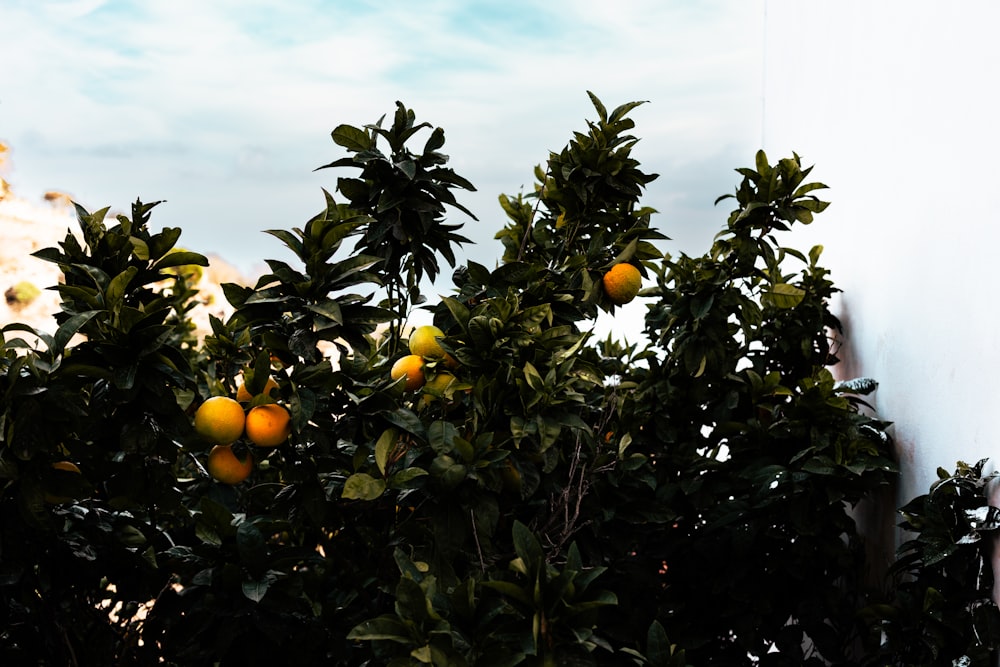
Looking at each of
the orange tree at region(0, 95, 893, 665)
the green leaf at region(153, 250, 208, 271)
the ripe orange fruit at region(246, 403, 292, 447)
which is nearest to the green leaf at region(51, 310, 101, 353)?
the orange tree at region(0, 95, 893, 665)

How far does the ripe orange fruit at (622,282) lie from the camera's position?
2141mm

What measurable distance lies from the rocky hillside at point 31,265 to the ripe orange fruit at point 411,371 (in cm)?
520

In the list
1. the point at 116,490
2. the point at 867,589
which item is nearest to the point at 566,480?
the point at 867,589

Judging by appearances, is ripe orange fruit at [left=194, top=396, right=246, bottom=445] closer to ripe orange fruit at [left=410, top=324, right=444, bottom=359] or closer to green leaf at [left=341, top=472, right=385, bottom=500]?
green leaf at [left=341, top=472, right=385, bottom=500]

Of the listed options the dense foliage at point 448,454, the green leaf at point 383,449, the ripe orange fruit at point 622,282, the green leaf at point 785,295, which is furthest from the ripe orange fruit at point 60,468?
the green leaf at point 785,295

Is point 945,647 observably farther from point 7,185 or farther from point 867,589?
point 7,185

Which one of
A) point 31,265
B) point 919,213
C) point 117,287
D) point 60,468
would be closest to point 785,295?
point 919,213

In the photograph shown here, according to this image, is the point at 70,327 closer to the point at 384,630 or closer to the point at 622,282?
the point at 384,630

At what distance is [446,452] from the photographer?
1.74 meters

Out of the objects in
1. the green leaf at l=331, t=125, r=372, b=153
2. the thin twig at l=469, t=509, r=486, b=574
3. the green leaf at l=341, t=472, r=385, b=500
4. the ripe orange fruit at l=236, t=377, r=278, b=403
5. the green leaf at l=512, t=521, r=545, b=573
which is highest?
the green leaf at l=331, t=125, r=372, b=153

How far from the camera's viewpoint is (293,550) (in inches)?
80.3

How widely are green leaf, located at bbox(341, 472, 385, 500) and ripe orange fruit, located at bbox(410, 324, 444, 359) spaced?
0.29 metres

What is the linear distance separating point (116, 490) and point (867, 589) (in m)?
1.71

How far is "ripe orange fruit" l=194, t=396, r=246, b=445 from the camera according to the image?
177 cm
